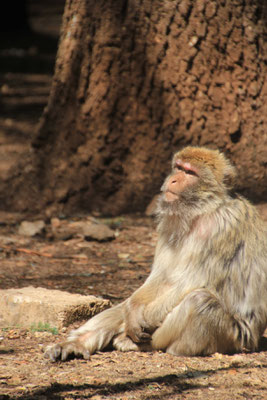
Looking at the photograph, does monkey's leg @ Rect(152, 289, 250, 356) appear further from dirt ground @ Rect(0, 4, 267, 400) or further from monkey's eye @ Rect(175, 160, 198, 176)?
monkey's eye @ Rect(175, 160, 198, 176)

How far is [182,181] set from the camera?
4719mm

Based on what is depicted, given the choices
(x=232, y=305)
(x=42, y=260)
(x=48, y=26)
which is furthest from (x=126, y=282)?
(x=48, y=26)

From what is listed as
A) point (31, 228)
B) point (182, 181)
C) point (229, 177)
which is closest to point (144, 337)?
point (182, 181)

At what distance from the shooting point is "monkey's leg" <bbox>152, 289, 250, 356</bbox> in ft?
14.0

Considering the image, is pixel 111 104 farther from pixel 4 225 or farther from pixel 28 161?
pixel 4 225

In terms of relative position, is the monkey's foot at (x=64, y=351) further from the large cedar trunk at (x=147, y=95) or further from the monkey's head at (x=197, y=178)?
the large cedar trunk at (x=147, y=95)

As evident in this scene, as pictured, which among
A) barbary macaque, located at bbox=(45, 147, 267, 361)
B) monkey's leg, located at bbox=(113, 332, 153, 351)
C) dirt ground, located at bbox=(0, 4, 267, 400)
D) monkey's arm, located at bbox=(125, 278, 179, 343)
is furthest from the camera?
monkey's leg, located at bbox=(113, 332, 153, 351)

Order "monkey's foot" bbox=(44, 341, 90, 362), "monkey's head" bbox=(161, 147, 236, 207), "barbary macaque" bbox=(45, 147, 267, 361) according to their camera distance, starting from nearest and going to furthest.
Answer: "monkey's foot" bbox=(44, 341, 90, 362)
"barbary macaque" bbox=(45, 147, 267, 361)
"monkey's head" bbox=(161, 147, 236, 207)

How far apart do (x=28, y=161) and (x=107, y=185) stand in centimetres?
105

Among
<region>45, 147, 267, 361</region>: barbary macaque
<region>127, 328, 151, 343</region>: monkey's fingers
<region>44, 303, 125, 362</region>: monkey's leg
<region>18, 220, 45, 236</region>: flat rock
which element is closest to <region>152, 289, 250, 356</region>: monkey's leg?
<region>45, 147, 267, 361</region>: barbary macaque

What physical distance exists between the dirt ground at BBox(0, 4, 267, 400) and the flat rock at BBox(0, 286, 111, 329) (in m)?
0.09

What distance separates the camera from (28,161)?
26.1 ft

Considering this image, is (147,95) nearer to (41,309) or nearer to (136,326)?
(41,309)

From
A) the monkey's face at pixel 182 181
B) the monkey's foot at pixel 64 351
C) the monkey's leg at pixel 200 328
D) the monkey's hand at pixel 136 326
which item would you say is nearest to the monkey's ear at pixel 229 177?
the monkey's face at pixel 182 181
